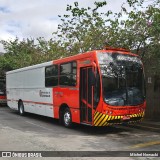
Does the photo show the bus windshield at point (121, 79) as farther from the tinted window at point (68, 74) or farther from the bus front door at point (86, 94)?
the tinted window at point (68, 74)

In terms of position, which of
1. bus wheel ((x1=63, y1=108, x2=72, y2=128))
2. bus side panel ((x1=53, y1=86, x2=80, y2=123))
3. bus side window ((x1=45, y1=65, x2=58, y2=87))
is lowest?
bus wheel ((x1=63, y1=108, x2=72, y2=128))

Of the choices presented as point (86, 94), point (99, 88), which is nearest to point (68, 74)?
point (86, 94)

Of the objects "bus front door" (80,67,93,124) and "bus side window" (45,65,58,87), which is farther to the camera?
"bus side window" (45,65,58,87)

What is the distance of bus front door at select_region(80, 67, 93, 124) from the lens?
1288 centimetres

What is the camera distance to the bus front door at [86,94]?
12875 millimetres

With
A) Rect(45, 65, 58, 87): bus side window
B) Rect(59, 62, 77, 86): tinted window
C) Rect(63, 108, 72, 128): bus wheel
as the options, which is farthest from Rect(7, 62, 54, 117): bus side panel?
Rect(59, 62, 77, 86): tinted window

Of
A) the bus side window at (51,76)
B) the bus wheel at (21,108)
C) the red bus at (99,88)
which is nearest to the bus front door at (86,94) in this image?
the red bus at (99,88)

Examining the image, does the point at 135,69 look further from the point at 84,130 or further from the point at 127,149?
the point at 127,149

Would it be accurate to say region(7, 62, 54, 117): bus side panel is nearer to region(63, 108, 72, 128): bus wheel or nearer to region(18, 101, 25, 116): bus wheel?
region(18, 101, 25, 116): bus wheel

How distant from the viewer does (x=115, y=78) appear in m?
12.8

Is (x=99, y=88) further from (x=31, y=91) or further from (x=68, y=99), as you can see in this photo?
(x=31, y=91)

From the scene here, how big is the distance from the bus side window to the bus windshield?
11.7 ft

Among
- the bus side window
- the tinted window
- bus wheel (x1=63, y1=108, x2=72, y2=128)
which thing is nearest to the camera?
the tinted window

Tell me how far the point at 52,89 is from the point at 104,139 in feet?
16.5
